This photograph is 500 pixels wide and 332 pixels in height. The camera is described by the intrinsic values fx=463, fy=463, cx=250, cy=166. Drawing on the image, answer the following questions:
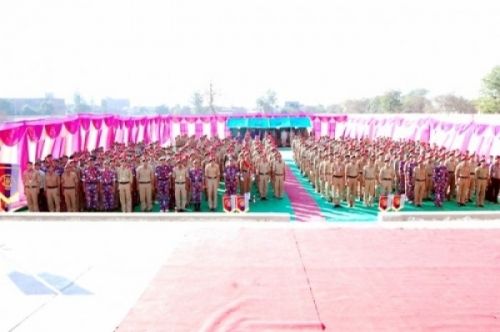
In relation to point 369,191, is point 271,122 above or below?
above

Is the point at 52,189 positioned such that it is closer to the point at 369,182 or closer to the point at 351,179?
the point at 351,179

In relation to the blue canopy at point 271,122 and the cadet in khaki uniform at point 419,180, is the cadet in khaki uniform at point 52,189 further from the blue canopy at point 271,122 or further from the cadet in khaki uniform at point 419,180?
the blue canopy at point 271,122

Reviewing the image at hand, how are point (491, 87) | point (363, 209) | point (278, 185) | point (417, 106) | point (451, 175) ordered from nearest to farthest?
1. point (363, 209)
2. point (451, 175)
3. point (278, 185)
4. point (491, 87)
5. point (417, 106)

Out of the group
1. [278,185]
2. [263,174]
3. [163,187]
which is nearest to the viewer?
[163,187]

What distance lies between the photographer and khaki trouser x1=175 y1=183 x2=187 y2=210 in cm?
1034

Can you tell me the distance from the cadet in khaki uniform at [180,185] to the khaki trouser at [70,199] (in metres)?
2.22

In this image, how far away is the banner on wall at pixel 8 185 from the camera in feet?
34.2

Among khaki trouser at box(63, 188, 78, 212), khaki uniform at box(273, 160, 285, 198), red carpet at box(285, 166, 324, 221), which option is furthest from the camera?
khaki uniform at box(273, 160, 285, 198)

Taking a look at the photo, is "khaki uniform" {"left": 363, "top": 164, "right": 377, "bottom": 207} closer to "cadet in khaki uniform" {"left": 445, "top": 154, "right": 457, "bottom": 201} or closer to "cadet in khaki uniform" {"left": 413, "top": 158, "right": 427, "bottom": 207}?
"cadet in khaki uniform" {"left": 413, "top": 158, "right": 427, "bottom": 207}

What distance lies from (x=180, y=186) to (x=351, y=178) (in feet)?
13.2

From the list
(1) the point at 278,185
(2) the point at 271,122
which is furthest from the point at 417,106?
(1) the point at 278,185

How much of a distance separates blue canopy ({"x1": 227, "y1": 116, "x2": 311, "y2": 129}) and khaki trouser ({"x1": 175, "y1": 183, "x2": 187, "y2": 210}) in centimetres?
1678

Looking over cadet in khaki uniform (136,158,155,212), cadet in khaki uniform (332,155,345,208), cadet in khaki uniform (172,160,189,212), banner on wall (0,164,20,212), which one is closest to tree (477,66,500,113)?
cadet in khaki uniform (332,155,345,208)

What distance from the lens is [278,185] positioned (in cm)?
1215
